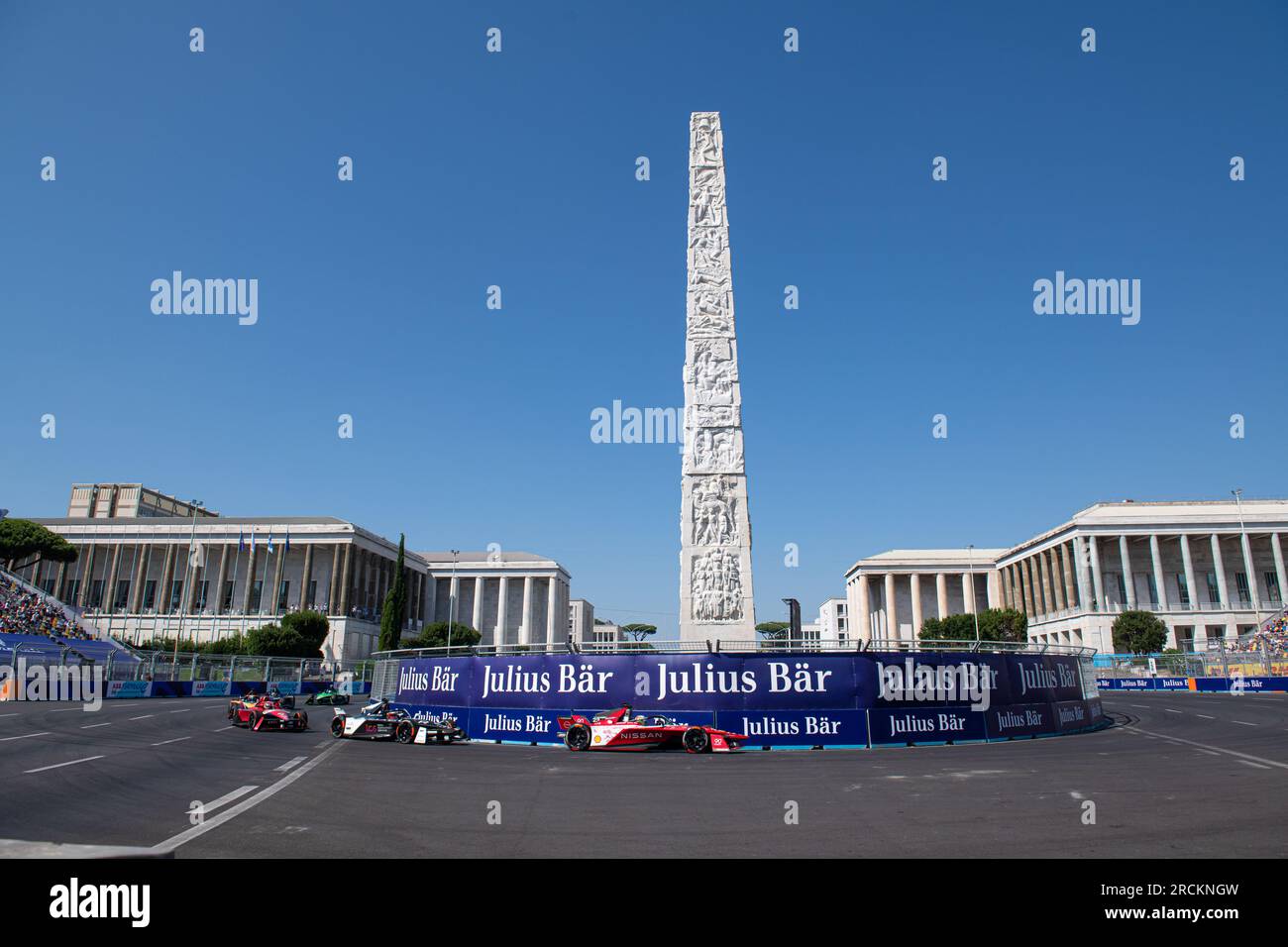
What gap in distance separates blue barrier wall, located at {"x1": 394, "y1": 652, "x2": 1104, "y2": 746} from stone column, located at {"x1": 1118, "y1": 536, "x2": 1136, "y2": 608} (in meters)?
68.3

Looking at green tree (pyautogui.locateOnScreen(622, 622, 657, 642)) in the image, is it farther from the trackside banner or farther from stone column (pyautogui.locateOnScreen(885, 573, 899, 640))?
the trackside banner

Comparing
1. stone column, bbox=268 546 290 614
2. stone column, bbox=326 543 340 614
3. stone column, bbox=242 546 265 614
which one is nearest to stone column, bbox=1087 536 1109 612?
stone column, bbox=326 543 340 614

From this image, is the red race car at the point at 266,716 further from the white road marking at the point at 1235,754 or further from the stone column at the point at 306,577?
the stone column at the point at 306,577

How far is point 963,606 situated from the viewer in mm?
106125

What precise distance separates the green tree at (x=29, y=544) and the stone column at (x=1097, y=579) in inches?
4233

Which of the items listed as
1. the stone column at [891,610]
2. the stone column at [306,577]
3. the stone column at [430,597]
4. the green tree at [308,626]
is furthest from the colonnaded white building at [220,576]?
the stone column at [891,610]

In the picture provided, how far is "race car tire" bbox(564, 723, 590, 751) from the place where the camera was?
18.8 m

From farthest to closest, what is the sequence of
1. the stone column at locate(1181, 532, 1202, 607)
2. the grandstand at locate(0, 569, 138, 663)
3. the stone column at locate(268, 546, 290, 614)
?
1. the stone column at locate(268, 546, 290, 614)
2. the stone column at locate(1181, 532, 1202, 607)
3. the grandstand at locate(0, 569, 138, 663)

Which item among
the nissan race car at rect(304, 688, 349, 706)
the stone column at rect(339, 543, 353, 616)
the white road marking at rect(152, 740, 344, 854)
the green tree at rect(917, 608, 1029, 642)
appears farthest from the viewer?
the stone column at rect(339, 543, 353, 616)

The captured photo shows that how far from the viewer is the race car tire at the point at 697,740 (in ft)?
59.7

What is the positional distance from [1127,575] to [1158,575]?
2.98 meters

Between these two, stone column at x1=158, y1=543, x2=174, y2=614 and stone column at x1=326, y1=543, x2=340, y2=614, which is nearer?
stone column at x1=326, y1=543, x2=340, y2=614

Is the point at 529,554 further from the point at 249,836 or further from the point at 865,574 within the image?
the point at 249,836
